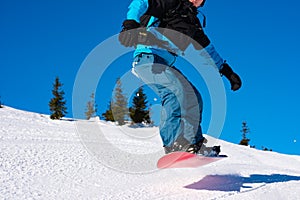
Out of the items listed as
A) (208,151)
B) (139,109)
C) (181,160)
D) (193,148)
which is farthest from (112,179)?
(139,109)

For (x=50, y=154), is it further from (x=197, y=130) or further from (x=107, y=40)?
(x=197, y=130)

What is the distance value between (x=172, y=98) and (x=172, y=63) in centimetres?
41

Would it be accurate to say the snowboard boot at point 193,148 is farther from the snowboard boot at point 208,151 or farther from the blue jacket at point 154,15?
the blue jacket at point 154,15

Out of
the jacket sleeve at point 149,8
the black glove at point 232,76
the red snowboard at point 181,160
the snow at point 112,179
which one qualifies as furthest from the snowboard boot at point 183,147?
the jacket sleeve at point 149,8

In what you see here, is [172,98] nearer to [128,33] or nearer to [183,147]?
[183,147]

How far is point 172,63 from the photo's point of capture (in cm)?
407

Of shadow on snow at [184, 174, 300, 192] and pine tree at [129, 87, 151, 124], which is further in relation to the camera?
pine tree at [129, 87, 151, 124]

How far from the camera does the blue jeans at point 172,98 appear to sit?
388 cm

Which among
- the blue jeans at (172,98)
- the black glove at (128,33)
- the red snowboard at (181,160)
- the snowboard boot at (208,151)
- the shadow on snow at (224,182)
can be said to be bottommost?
the shadow on snow at (224,182)

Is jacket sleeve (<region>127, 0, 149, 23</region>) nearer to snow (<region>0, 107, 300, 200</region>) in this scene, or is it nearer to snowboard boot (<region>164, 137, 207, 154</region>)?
snowboard boot (<region>164, 137, 207, 154</region>)

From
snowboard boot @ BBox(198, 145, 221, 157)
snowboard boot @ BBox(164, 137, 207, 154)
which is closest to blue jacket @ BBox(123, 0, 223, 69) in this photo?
snowboard boot @ BBox(164, 137, 207, 154)

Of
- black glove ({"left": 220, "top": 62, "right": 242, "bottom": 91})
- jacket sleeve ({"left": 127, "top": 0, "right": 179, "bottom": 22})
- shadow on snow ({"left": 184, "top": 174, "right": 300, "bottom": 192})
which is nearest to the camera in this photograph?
shadow on snow ({"left": 184, "top": 174, "right": 300, "bottom": 192})

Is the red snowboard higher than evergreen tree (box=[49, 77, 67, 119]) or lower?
lower

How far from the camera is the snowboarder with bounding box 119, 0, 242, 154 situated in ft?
12.7
